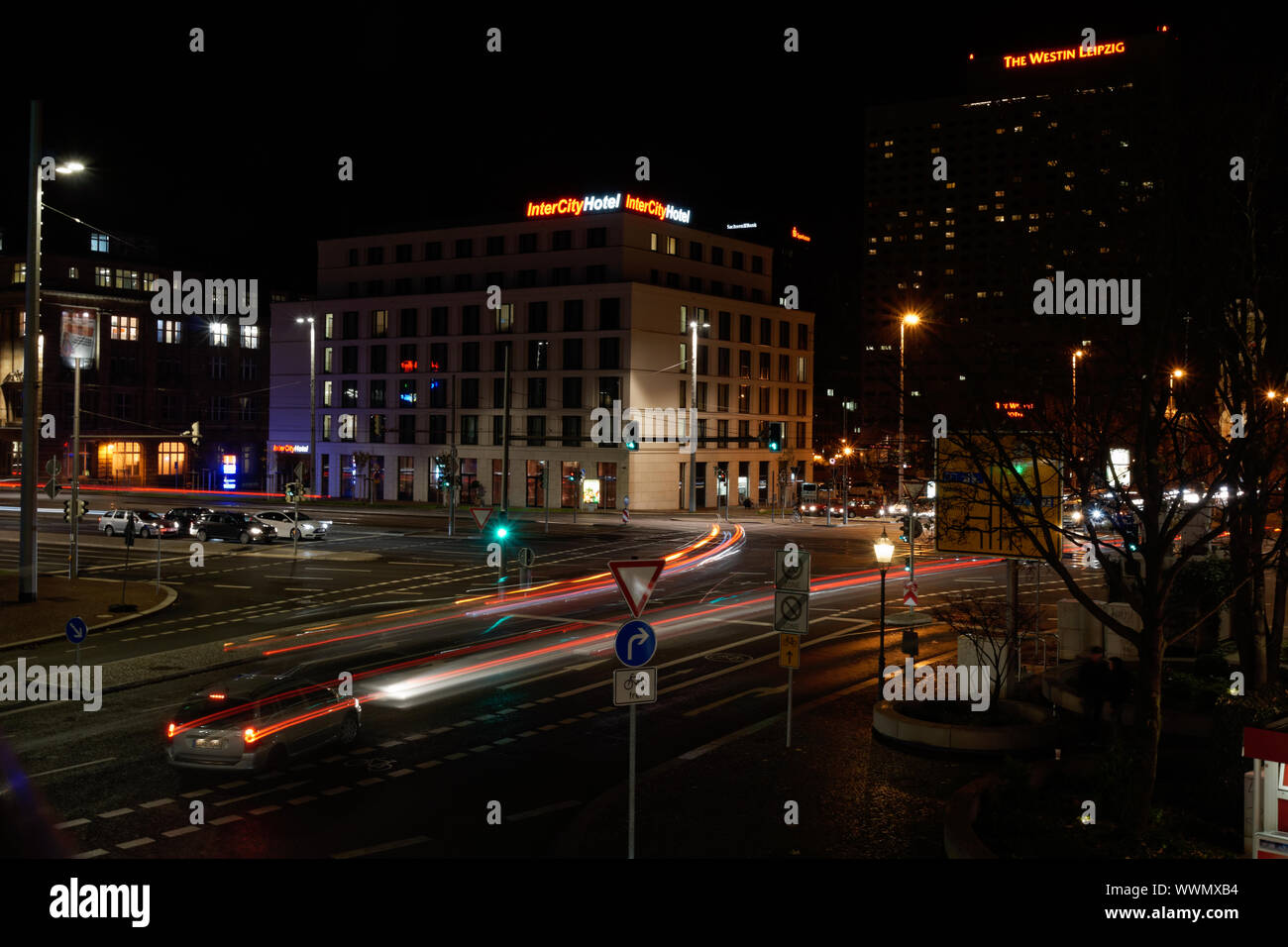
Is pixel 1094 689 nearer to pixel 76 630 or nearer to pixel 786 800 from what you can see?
pixel 786 800

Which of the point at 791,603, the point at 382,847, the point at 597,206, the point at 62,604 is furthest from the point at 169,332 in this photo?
the point at 382,847

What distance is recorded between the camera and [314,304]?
9419 centimetres

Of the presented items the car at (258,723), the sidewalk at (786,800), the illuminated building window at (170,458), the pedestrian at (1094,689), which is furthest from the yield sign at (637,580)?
the illuminated building window at (170,458)

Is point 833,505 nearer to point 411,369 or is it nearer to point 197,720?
point 411,369

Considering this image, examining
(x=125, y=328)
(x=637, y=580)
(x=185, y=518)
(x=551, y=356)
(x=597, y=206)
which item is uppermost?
(x=597, y=206)

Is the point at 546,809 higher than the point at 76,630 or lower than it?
lower

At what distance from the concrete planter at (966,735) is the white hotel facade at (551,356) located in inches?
2417

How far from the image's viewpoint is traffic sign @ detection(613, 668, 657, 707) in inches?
458

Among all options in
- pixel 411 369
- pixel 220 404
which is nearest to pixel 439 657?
pixel 411 369

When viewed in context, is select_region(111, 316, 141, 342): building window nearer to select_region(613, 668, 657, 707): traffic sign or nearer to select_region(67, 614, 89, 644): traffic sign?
select_region(67, 614, 89, 644): traffic sign

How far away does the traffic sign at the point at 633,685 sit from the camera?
11625mm

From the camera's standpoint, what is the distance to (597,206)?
3258 inches

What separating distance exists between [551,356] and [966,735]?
70472mm
